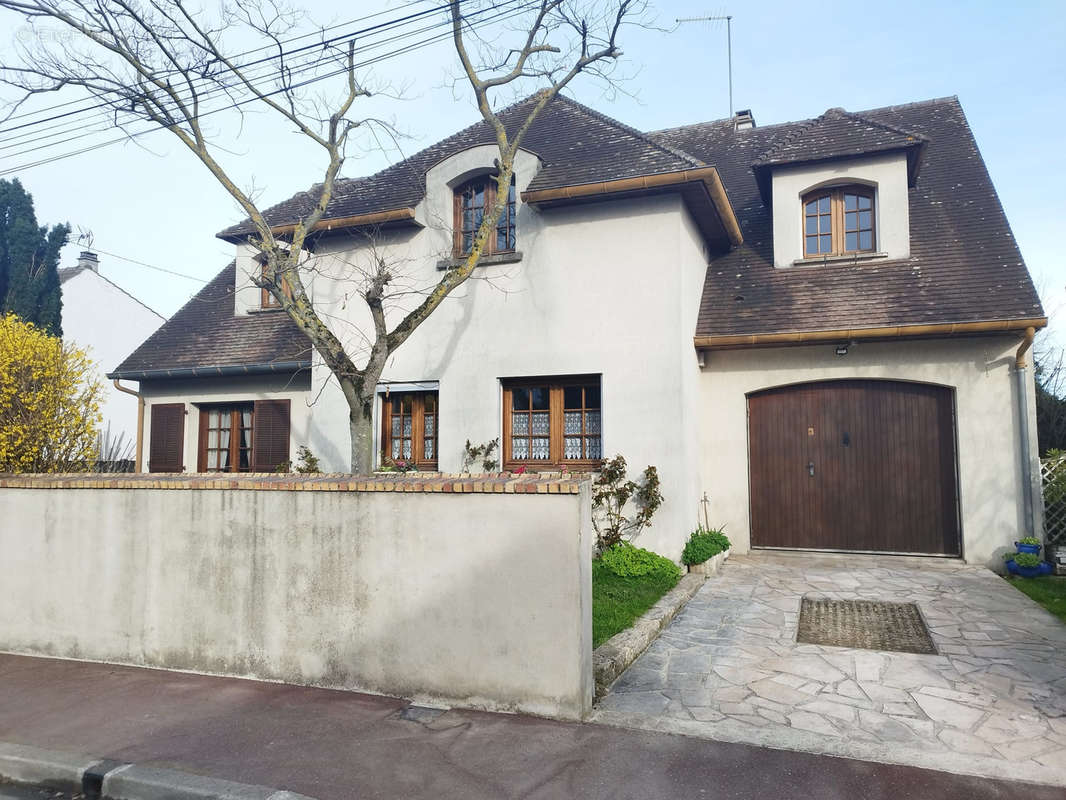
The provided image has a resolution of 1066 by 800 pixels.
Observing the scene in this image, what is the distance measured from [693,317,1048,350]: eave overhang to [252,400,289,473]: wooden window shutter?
23.1ft

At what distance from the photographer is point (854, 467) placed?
30.8 ft

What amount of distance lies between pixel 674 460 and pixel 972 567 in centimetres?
406

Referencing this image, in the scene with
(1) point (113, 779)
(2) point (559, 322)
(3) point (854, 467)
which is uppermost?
(2) point (559, 322)

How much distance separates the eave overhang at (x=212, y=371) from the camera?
11414 millimetres

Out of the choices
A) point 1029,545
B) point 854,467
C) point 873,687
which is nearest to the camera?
point 873,687

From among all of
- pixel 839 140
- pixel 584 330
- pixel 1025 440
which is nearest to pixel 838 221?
pixel 839 140

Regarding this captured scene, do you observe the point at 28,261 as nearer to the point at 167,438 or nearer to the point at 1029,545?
the point at 167,438

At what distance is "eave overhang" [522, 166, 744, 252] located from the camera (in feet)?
27.0

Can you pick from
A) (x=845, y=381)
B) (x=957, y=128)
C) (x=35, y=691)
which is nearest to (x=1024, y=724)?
(x=845, y=381)

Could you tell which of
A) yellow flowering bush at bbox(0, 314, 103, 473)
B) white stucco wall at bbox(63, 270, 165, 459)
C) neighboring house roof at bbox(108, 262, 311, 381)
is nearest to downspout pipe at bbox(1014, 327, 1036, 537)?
neighboring house roof at bbox(108, 262, 311, 381)

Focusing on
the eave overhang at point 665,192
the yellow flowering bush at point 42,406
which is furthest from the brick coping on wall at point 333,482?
the eave overhang at point 665,192

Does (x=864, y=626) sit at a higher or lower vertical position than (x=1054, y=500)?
lower

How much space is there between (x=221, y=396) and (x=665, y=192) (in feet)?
28.6

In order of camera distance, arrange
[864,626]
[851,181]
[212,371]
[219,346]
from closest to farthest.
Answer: [864,626], [851,181], [212,371], [219,346]
